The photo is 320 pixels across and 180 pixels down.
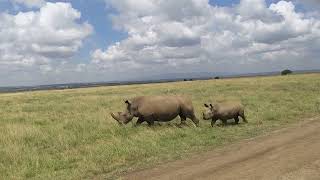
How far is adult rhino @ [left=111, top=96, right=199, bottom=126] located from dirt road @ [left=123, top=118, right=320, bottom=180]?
5.42m

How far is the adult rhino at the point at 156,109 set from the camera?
20656mm

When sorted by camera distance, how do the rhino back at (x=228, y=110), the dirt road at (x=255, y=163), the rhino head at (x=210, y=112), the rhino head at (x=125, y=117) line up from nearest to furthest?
the dirt road at (x=255, y=163) → the rhino head at (x=125, y=117) → the rhino back at (x=228, y=110) → the rhino head at (x=210, y=112)

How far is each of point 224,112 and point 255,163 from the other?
9.56m

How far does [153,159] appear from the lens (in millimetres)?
13719

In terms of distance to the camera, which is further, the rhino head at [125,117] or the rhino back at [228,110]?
the rhino back at [228,110]

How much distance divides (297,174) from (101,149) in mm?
6776

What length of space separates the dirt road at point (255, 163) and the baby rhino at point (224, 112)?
545cm

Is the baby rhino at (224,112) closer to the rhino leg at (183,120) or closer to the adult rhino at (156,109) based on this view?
the adult rhino at (156,109)

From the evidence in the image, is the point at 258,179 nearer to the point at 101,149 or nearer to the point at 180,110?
the point at 101,149

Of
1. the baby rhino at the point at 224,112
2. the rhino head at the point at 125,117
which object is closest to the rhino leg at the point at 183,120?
the baby rhino at the point at 224,112

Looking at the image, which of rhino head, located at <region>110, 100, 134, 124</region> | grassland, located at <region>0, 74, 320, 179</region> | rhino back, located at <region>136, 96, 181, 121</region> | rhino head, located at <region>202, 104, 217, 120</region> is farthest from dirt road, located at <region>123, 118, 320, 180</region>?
rhino head, located at <region>110, 100, 134, 124</region>

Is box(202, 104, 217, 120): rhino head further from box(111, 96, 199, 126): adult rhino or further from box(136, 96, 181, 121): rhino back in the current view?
box(136, 96, 181, 121): rhino back

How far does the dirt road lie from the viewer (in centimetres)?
1068

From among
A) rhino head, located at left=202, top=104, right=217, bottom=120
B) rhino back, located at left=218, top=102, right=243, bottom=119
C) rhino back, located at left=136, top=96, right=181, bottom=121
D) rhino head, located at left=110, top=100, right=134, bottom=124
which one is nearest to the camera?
rhino back, located at left=136, top=96, right=181, bottom=121
